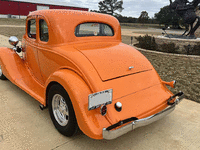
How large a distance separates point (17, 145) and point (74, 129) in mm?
796

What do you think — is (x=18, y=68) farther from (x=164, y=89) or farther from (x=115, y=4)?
(x=115, y=4)

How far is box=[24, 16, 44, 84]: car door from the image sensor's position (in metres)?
3.34

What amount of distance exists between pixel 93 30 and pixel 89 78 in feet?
4.74

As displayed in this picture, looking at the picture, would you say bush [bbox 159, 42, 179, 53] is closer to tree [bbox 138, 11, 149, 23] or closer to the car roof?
the car roof

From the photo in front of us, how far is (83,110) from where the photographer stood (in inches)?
82.6

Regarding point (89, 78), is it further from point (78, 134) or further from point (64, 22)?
point (64, 22)

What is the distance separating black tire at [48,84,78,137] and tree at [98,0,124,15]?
65.8 metres

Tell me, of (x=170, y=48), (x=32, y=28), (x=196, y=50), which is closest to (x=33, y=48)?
(x=32, y=28)

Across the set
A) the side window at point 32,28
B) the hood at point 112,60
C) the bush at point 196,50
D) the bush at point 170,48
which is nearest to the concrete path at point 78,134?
the hood at point 112,60

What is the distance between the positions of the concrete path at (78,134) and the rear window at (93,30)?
1644 mm

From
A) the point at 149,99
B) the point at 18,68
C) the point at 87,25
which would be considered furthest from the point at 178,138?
the point at 18,68

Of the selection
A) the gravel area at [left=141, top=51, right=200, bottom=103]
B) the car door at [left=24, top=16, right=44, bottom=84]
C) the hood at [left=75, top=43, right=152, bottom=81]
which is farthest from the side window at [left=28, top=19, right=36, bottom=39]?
the gravel area at [left=141, top=51, right=200, bottom=103]

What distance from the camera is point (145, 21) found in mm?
55500

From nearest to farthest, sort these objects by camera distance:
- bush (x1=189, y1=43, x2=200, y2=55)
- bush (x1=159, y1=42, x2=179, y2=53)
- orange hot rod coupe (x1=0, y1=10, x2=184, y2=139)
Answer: orange hot rod coupe (x1=0, y1=10, x2=184, y2=139), bush (x1=189, y1=43, x2=200, y2=55), bush (x1=159, y1=42, x2=179, y2=53)
